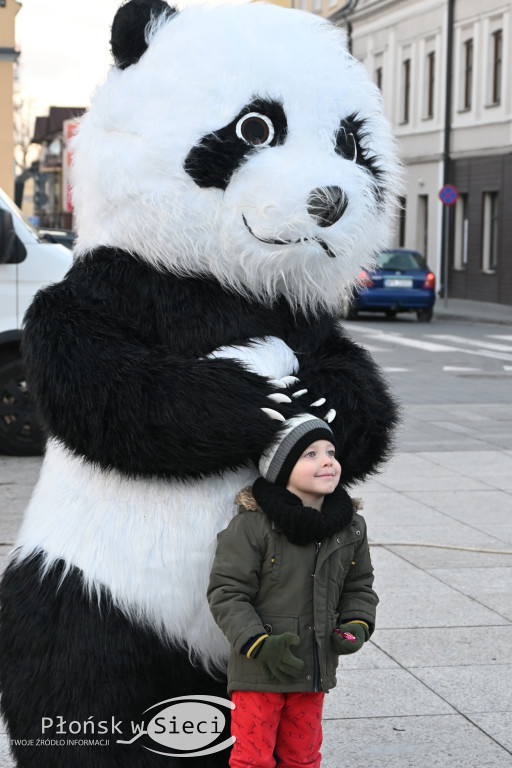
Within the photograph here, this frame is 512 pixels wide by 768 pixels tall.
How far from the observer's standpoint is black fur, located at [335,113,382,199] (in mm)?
2879

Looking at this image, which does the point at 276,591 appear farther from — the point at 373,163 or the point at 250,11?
the point at 250,11

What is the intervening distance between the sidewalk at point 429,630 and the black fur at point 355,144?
1.57 meters

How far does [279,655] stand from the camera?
2.69 metres

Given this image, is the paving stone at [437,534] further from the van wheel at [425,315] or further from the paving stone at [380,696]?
the van wheel at [425,315]

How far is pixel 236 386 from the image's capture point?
2.71 m

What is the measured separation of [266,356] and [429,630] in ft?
7.78

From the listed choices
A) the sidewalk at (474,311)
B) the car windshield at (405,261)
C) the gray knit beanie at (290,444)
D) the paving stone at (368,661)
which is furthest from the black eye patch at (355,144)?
the car windshield at (405,261)

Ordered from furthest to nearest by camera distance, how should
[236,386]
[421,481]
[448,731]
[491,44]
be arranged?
[491,44]
[421,481]
[448,731]
[236,386]

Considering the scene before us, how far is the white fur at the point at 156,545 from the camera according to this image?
9.16ft

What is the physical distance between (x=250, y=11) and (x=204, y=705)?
1580 mm

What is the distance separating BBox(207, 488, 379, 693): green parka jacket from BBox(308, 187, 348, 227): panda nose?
0.61 meters

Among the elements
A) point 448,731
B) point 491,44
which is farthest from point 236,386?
point 491,44

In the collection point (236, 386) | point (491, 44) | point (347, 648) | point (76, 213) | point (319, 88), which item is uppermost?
point (491, 44)

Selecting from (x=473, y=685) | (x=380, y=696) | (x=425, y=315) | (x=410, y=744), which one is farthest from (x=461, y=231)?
(x=410, y=744)
